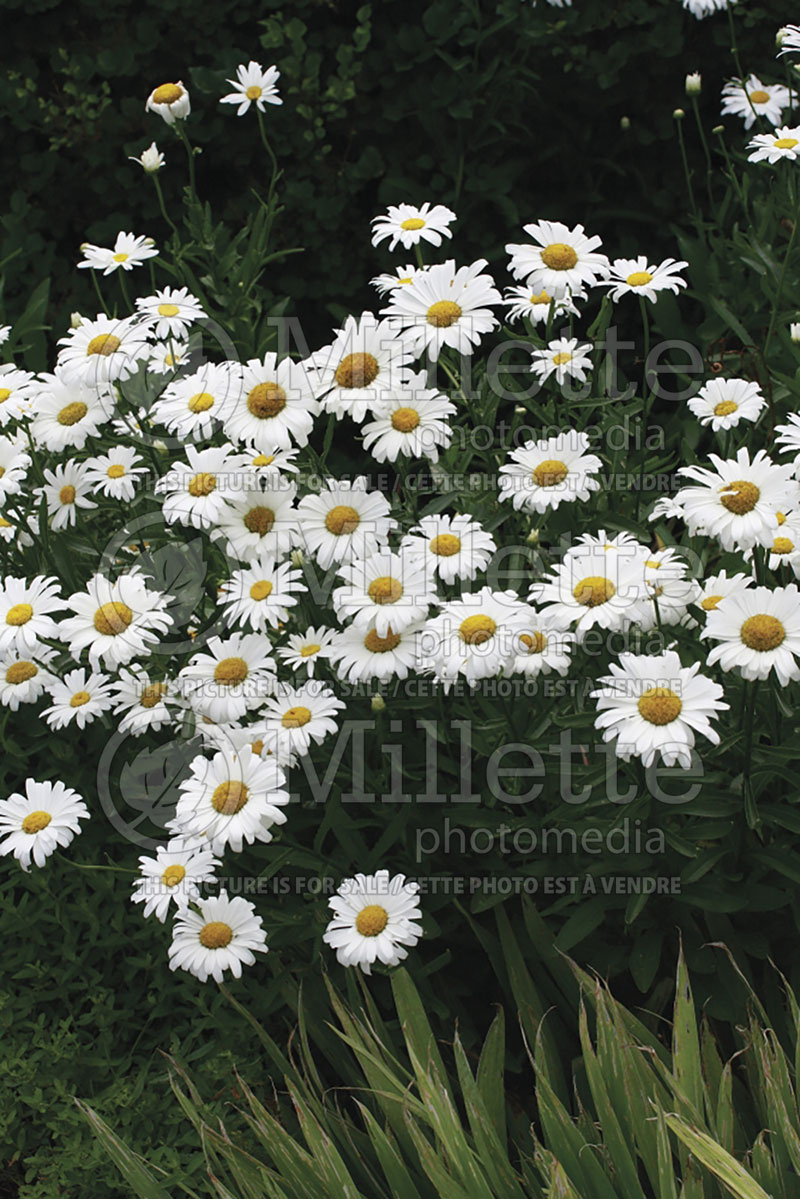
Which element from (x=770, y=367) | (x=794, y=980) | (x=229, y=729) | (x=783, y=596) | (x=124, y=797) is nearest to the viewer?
(x=783, y=596)

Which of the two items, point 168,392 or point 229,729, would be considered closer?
point 229,729

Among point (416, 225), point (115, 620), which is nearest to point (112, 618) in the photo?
point (115, 620)

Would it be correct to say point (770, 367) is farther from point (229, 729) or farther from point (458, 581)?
point (229, 729)

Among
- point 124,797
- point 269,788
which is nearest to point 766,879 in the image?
point 269,788

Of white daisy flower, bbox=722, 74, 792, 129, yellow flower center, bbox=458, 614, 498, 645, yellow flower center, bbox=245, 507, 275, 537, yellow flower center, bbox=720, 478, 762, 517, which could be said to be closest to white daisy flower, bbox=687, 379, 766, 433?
yellow flower center, bbox=720, 478, 762, 517

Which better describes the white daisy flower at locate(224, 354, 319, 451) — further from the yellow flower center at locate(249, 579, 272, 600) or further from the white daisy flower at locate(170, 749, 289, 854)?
the white daisy flower at locate(170, 749, 289, 854)

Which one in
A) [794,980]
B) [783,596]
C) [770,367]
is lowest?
[794,980]

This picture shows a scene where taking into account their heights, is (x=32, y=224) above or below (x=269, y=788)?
above
